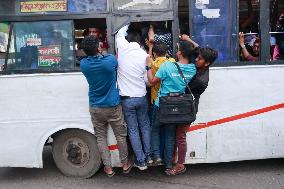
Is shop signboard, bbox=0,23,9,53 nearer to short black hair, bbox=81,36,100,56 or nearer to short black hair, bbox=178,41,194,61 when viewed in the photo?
short black hair, bbox=81,36,100,56

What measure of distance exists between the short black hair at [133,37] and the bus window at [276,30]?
1684mm

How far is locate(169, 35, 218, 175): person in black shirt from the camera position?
18.5 ft

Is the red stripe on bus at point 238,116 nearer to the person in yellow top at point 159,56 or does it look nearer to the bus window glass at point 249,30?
the bus window glass at point 249,30

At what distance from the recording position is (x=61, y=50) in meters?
5.94

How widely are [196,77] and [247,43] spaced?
2.81 ft

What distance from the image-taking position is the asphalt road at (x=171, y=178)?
6094 millimetres

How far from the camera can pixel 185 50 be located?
570 cm

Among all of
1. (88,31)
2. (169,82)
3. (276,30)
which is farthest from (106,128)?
(276,30)

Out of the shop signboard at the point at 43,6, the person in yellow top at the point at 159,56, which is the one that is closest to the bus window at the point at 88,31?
the shop signboard at the point at 43,6

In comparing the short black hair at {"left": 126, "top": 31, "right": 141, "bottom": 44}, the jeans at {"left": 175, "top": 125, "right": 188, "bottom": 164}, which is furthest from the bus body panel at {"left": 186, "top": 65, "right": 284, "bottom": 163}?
the short black hair at {"left": 126, "top": 31, "right": 141, "bottom": 44}

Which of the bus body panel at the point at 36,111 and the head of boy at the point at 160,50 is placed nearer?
the head of boy at the point at 160,50

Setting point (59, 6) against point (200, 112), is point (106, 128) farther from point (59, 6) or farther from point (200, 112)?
point (59, 6)

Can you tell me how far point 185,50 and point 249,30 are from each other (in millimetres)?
937

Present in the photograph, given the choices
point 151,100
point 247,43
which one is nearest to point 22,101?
point 151,100
